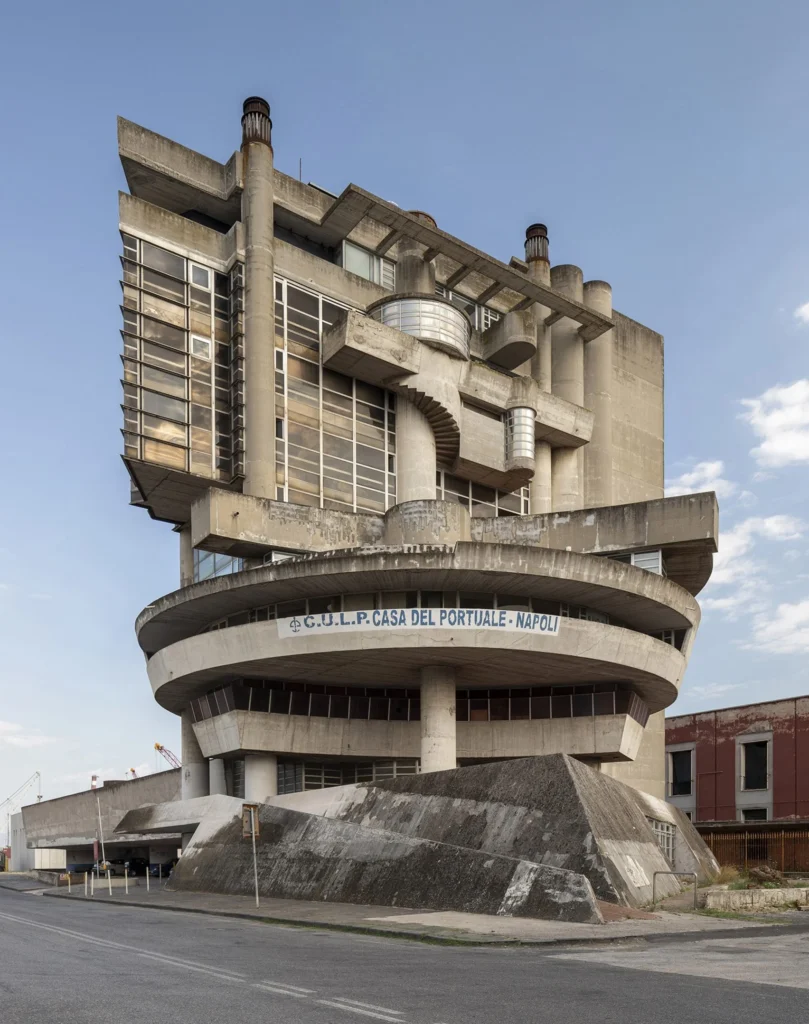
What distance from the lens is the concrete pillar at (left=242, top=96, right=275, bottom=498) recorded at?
A: 50.1 m

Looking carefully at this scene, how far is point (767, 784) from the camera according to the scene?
68000 millimetres

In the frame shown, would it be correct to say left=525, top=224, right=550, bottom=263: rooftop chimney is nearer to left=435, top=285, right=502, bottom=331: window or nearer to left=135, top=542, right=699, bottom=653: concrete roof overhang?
left=435, top=285, right=502, bottom=331: window

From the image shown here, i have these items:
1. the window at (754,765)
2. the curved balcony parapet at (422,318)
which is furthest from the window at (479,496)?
the window at (754,765)

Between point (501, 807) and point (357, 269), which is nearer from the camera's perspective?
point (501, 807)

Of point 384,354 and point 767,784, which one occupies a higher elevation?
point 384,354

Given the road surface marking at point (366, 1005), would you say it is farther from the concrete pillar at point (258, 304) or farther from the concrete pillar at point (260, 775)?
the concrete pillar at point (258, 304)

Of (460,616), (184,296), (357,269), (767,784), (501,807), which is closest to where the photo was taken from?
(501,807)

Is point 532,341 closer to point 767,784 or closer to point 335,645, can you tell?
point 335,645

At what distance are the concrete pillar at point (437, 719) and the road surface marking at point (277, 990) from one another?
30551 mm

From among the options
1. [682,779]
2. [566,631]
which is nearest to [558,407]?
[566,631]

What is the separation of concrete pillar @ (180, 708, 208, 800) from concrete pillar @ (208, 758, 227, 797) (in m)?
1.99

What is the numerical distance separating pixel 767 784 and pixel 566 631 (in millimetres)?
32116

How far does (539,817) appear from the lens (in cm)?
2836

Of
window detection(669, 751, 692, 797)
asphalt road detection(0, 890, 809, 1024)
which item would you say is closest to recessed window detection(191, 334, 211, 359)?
asphalt road detection(0, 890, 809, 1024)
